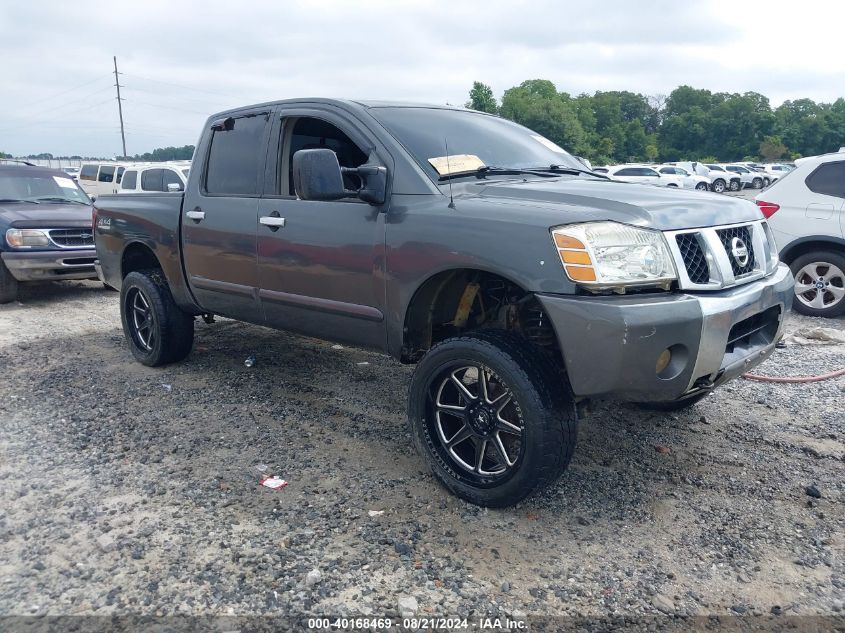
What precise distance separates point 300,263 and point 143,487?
1.44 metres

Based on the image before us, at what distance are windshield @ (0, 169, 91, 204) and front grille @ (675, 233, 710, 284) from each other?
9.08 meters

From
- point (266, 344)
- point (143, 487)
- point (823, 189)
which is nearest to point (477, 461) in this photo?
point (143, 487)

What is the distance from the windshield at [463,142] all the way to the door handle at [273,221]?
83 centimetres

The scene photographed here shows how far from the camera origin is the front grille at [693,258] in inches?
114

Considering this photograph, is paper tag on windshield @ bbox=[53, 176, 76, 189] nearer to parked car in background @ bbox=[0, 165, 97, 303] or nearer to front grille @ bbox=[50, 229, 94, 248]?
parked car in background @ bbox=[0, 165, 97, 303]

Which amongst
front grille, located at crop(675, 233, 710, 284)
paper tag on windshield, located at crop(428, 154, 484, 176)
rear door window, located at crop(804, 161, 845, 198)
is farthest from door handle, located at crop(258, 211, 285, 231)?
rear door window, located at crop(804, 161, 845, 198)

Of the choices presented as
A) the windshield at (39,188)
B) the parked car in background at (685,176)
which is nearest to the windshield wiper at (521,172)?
the windshield at (39,188)

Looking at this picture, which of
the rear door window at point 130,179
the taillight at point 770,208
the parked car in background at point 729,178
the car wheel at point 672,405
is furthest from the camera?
the parked car in background at point 729,178

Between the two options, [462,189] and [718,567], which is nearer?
[718,567]

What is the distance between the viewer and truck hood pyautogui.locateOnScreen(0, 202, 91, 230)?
831 cm

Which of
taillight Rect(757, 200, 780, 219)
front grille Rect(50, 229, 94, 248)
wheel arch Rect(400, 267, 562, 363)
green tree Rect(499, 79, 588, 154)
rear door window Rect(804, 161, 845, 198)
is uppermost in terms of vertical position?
green tree Rect(499, 79, 588, 154)

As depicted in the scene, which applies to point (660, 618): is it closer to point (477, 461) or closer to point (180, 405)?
point (477, 461)

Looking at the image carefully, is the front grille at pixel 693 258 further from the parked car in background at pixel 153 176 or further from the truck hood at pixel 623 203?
the parked car in background at pixel 153 176

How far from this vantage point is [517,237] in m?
2.89
